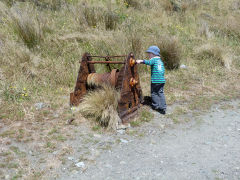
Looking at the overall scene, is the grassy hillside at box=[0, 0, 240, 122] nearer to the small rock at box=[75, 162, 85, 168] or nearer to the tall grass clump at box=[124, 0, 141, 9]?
the tall grass clump at box=[124, 0, 141, 9]

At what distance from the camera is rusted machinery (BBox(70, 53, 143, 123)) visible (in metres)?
3.81

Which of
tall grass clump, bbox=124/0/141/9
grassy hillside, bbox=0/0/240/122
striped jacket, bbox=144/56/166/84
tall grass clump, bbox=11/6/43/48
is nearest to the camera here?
striped jacket, bbox=144/56/166/84

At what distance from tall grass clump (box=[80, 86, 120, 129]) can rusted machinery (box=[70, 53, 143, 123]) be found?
0.11m

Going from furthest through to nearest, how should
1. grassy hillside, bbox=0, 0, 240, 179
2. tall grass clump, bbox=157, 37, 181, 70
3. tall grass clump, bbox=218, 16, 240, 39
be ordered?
tall grass clump, bbox=218, 16, 240, 39, tall grass clump, bbox=157, 37, 181, 70, grassy hillside, bbox=0, 0, 240, 179

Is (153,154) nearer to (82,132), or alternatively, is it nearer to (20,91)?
(82,132)

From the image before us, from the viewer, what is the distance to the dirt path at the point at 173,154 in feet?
8.90

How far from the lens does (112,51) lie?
6.15 metres

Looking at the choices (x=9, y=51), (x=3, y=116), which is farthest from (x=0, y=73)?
(x=3, y=116)

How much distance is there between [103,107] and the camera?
3840mm

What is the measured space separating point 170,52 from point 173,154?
3958 millimetres

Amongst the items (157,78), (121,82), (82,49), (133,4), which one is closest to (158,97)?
(157,78)

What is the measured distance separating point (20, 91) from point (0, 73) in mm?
883

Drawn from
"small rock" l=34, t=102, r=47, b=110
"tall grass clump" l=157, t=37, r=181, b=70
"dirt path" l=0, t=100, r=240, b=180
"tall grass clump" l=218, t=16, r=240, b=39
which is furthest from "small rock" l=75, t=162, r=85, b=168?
"tall grass clump" l=218, t=16, r=240, b=39

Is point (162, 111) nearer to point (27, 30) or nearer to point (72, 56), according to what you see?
point (72, 56)
